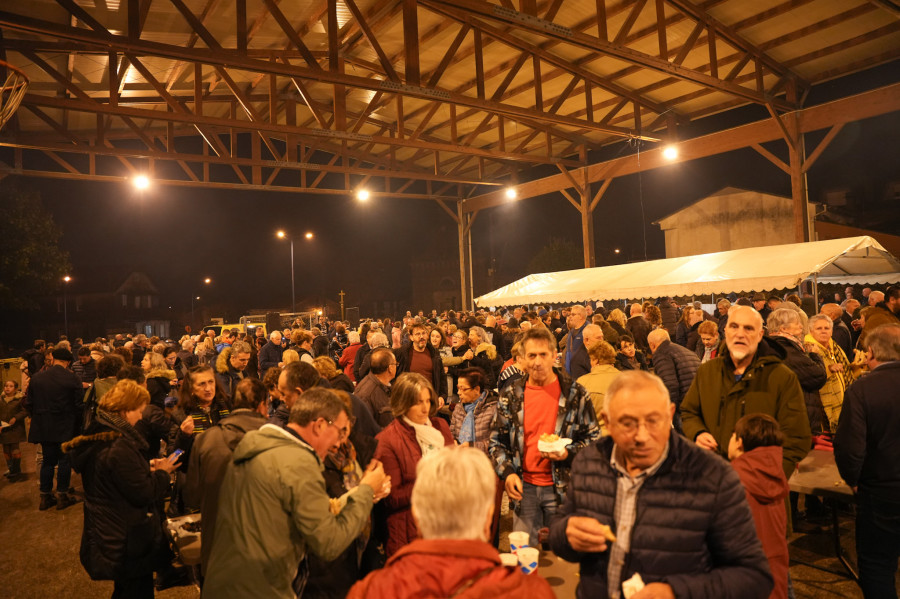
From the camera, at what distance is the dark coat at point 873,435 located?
284 cm

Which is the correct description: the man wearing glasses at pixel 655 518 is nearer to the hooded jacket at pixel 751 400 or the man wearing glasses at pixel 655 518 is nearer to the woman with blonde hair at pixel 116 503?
the hooded jacket at pixel 751 400

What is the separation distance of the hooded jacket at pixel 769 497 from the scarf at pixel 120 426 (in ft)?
10.5

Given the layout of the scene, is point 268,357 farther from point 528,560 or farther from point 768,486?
point 768,486

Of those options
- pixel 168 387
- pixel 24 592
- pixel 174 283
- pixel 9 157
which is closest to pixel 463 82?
pixel 168 387

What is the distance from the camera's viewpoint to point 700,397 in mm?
3230

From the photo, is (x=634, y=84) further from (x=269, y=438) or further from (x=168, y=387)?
(x=269, y=438)

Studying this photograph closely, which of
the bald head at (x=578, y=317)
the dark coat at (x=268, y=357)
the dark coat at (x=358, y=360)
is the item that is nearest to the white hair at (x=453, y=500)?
the bald head at (x=578, y=317)

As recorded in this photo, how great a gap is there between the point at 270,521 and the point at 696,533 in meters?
1.53

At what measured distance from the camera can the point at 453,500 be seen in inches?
55.2

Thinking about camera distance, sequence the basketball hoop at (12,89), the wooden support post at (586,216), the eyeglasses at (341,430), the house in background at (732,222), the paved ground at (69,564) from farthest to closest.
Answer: the house in background at (732,222) < the wooden support post at (586,216) < the basketball hoop at (12,89) < the paved ground at (69,564) < the eyeglasses at (341,430)

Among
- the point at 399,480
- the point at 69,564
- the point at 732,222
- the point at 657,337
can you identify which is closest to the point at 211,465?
the point at 399,480

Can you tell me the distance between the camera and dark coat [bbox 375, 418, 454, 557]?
308cm

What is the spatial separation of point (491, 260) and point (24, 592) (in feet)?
134

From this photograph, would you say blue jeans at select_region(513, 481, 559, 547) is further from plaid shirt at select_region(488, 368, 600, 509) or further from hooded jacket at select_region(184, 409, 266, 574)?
hooded jacket at select_region(184, 409, 266, 574)
